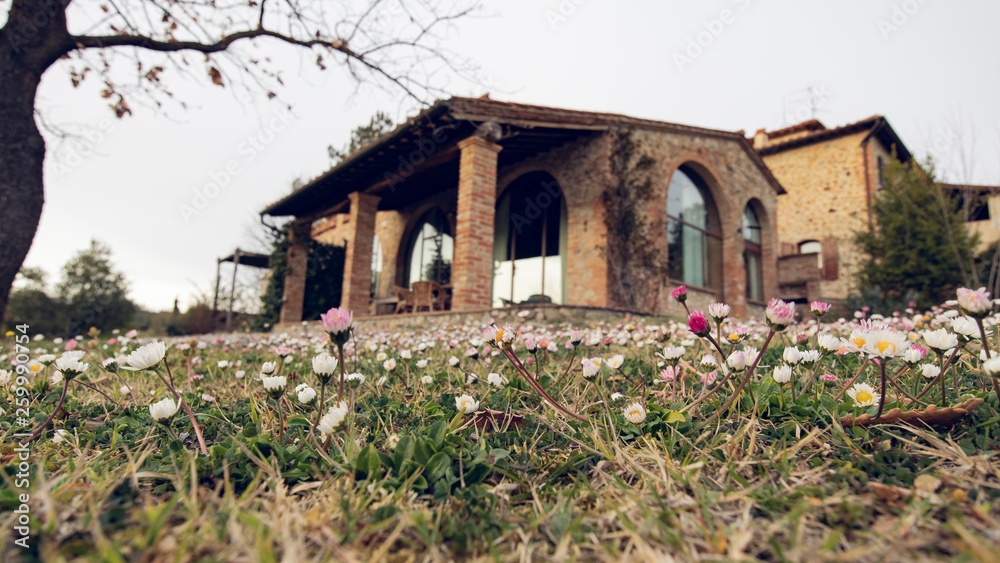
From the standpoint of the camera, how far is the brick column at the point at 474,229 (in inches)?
292

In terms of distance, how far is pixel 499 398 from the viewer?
1864mm

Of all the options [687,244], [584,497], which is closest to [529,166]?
[687,244]

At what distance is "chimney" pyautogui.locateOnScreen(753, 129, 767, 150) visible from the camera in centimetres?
1827

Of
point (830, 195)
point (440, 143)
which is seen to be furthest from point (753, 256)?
point (440, 143)

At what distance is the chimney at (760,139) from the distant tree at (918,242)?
5420 millimetres

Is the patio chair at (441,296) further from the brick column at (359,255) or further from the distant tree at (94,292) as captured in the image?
the distant tree at (94,292)

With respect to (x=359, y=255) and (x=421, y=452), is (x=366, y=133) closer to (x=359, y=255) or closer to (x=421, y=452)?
(x=359, y=255)

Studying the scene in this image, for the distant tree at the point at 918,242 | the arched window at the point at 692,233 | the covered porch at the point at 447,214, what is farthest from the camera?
the distant tree at the point at 918,242

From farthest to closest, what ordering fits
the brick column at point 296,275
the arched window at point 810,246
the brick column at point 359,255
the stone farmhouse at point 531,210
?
the arched window at point 810,246, the brick column at point 296,275, the brick column at point 359,255, the stone farmhouse at point 531,210

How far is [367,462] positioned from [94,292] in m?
21.1

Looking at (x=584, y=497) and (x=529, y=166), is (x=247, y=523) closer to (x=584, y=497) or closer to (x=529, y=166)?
(x=584, y=497)

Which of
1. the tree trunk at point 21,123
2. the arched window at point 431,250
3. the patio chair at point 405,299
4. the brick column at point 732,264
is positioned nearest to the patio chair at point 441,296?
the patio chair at point 405,299

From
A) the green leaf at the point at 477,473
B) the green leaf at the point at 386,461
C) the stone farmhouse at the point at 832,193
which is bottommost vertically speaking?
the green leaf at the point at 477,473

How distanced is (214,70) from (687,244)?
9288mm
